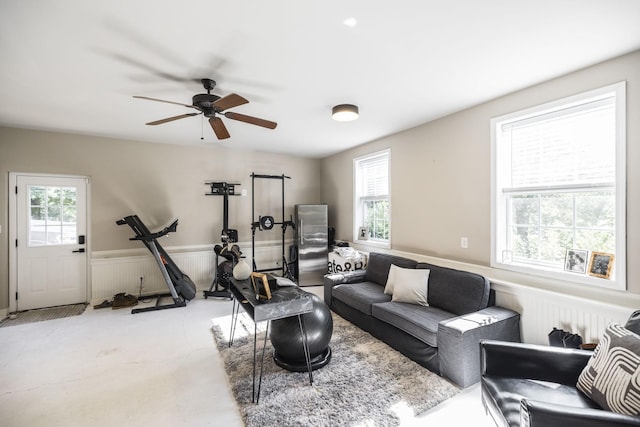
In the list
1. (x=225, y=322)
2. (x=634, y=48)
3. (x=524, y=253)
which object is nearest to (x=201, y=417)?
(x=225, y=322)

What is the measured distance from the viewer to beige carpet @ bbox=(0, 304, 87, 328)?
361 cm

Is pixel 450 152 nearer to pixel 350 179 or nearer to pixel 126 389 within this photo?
pixel 350 179

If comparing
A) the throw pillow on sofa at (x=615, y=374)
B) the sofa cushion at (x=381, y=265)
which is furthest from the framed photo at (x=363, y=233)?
the throw pillow on sofa at (x=615, y=374)

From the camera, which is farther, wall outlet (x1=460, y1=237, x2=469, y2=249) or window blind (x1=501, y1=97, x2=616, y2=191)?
wall outlet (x1=460, y1=237, x2=469, y2=249)

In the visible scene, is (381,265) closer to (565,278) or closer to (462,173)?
(462,173)

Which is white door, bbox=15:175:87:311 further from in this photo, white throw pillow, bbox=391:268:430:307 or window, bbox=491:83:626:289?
window, bbox=491:83:626:289

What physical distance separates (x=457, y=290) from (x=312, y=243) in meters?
3.02

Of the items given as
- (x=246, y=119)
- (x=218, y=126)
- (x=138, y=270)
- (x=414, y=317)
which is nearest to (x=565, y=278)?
(x=414, y=317)

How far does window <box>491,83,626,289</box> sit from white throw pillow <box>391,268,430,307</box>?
733 millimetres

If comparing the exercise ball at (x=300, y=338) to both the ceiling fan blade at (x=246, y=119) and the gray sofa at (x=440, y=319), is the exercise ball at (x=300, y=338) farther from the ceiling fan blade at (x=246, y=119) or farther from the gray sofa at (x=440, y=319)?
the ceiling fan blade at (x=246, y=119)

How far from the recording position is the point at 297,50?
2023 millimetres

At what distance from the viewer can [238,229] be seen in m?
5.39

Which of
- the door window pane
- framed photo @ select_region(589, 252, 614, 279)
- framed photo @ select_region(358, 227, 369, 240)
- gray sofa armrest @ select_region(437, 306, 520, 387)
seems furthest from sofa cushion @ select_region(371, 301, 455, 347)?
the door window pane

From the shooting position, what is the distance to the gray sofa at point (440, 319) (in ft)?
7.36
